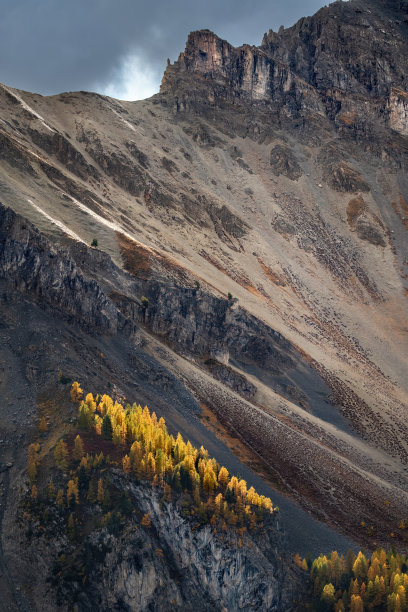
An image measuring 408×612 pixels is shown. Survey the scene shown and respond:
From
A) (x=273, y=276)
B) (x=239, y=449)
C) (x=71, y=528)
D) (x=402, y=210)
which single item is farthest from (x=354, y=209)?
(x=71, y=528)

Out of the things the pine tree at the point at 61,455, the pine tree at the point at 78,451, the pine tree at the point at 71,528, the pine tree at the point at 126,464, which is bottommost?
the pine tree at the point at 71,528

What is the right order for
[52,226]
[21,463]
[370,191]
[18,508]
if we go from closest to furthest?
[18,508]
[21,463]
[52,226]
[370,191]

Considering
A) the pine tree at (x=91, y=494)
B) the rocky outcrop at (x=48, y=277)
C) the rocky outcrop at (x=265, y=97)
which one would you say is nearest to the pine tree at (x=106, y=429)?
the pine tree at (x=91, y=494)

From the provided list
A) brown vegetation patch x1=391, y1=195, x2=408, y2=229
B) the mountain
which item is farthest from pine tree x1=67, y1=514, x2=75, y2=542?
brown vegetation patch x1=391, y1=195, x2=408, y2=229

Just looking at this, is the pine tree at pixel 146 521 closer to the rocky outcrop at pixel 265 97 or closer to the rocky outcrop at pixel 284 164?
the rocky outcrop at pixel 284 164

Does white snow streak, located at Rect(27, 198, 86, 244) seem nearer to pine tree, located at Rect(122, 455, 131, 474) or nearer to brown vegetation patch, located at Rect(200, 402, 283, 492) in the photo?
brown vegetation patch, located at Rect(200, 402, 283, 492)

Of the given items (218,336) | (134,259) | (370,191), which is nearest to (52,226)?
(134,259)

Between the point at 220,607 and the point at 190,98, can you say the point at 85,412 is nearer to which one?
the point at 220,607

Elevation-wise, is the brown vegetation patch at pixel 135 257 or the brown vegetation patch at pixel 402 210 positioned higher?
the brown vegetation patch at pixel 402 210
